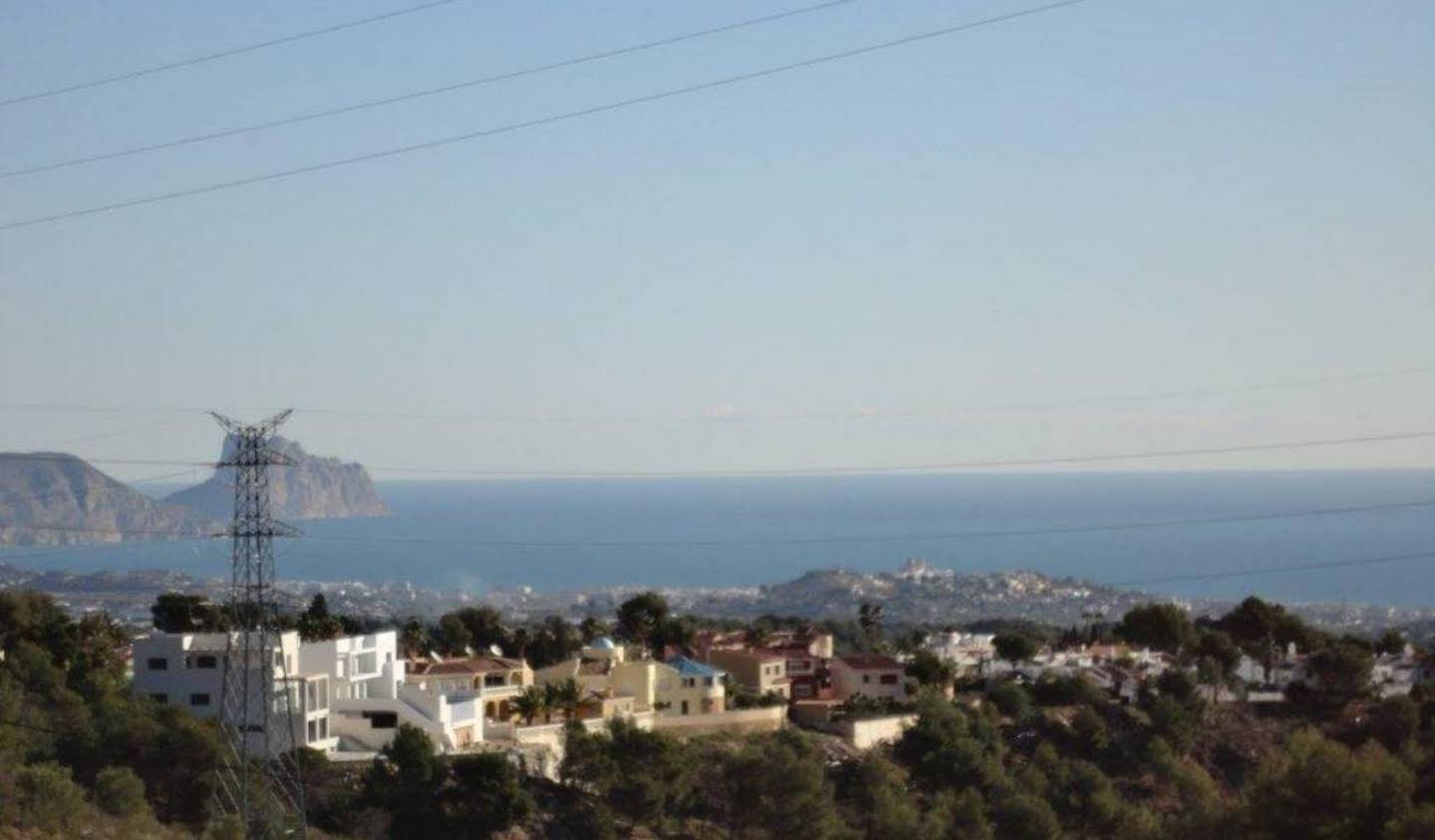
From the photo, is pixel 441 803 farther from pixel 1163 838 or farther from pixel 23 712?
pixel 1163 838

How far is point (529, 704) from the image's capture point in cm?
4959

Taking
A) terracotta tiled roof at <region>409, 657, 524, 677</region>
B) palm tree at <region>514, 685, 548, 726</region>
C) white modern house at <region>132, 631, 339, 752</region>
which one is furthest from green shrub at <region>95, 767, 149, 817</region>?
terracotta tiled roof at <region>409, 657, 524, 677</region>

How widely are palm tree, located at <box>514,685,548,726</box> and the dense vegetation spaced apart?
2.75m

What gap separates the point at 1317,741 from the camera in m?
33.5

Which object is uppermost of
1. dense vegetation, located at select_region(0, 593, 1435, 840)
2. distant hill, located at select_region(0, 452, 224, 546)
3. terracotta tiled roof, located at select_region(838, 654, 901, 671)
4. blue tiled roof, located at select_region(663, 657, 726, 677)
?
distant hill, located at select_region(0, 452, 224, 546)

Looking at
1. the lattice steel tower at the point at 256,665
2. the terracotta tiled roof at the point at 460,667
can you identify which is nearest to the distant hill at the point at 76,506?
the terracotta tiled roof at the point at 460,667

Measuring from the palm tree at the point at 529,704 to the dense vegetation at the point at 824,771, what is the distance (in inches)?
108

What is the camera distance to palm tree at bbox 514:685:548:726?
4959 cm

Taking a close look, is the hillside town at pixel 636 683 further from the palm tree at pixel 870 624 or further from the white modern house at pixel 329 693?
the palm tree at pixel 870 624

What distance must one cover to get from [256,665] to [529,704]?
7.31 m

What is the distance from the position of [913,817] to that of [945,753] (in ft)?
18.0

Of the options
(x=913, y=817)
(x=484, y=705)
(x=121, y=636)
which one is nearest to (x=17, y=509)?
(x=121, y=636)

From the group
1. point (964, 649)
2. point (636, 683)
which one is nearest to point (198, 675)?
point (636, 683)

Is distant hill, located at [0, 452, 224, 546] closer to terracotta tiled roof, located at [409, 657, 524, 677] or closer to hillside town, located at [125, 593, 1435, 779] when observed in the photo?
hillside town, located at [125, 593, 1435, 779]
